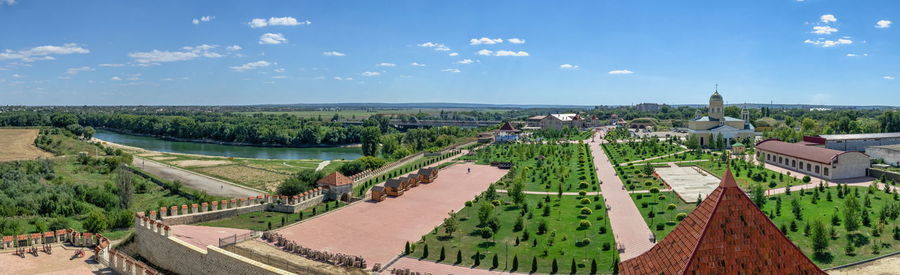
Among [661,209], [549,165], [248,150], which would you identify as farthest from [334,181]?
[248,150]

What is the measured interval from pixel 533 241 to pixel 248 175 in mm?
40721

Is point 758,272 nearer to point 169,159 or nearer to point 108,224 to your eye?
point 108,224

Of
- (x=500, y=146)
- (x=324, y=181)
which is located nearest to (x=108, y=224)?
(x=324, y=181)

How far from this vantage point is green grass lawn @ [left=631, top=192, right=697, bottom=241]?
95.9 ft

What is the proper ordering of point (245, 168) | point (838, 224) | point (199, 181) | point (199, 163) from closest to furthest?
1. point (838, 224)
2. point (199, 181)
3. point (245, 168)
4. point (199, 163)

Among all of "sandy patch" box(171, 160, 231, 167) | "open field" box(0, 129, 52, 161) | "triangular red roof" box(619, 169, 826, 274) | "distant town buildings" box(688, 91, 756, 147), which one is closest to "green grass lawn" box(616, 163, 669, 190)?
"distant town buildings" box(688, 91, 756, 147)

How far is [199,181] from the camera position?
53406mm

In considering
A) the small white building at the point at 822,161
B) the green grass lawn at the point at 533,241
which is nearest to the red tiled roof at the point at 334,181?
the green grass lawn at the point at 533,241

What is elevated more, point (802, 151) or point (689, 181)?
point (802, 151)

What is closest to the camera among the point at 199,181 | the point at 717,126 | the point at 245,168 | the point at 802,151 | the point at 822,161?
the point at 822,161

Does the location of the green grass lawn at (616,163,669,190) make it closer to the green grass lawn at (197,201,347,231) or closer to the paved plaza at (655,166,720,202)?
the paved plaza at (655,166,720,202)

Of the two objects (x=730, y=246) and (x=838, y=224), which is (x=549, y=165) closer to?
(x=838, y=224)

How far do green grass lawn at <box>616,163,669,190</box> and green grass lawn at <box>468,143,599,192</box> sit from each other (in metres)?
2.41

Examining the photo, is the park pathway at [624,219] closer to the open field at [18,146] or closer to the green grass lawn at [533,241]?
the green grass lawn at [533,241]
